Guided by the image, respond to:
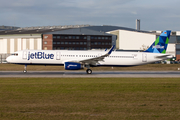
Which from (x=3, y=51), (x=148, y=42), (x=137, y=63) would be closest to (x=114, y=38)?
(x=148, y=42)

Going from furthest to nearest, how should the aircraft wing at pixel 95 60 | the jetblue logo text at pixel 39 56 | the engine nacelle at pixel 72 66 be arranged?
the jetblue logo text at pixel 39 56, the aircraft wing at pixel 95 60, the engine nacelle at pixel 72 66

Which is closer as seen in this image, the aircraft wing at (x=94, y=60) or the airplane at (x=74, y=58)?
the aircraft wing at (x=94, y=60)

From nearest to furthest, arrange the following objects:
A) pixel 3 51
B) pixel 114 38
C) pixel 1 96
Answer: pixel 1 96 → pixel 3 51 → pixel 114 38

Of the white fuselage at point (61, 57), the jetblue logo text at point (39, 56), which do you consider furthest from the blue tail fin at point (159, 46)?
the jetblue logo text at point (39, 56)

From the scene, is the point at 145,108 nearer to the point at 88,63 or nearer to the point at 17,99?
the point at 17,99

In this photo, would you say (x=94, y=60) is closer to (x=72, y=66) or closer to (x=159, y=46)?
(x=72, y=66)

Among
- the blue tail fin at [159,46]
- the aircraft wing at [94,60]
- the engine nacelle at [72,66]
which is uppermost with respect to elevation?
the blue tail fin at [159,46]

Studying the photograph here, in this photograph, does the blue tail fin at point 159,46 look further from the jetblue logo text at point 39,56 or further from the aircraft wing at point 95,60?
the jetblue logo text at point 39,56

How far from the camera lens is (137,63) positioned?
131 ft

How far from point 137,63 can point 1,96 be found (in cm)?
2757

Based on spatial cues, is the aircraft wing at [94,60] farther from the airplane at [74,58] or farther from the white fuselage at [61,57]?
the white fuselage at [61,57]

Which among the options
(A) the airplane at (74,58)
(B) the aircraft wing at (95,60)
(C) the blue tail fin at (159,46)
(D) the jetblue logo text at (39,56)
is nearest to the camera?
(B) the aircraft wing at (95,60)

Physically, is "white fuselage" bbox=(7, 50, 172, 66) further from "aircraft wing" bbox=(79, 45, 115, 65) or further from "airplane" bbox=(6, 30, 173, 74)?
"aircraft wing" bbox=(79, 45, 115, 65)

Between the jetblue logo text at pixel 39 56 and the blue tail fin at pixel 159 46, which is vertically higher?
the blue tail fin at pixel 159 46
